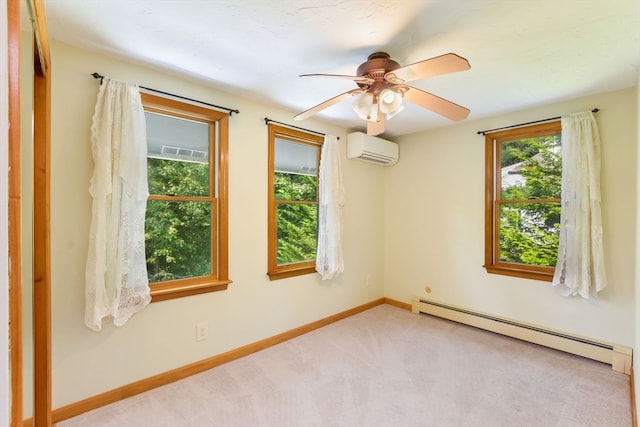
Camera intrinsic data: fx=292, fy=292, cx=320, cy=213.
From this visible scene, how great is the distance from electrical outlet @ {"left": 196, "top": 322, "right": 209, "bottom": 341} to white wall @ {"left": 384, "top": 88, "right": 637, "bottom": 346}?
2.50 metres

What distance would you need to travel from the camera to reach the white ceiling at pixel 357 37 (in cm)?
147

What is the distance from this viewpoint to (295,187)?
3.14m

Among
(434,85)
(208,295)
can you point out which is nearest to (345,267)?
(208,295)

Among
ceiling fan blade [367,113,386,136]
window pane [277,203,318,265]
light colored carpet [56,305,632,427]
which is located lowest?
light colored carpet [56,305,632,427]

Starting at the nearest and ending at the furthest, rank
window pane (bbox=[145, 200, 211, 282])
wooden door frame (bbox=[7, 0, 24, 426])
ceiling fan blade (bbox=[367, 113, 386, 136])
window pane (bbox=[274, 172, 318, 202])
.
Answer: wooden door frame (bbox=[7, 0, 24, 426])
ceiling fan blade (bbox=[367, 113, 386, 136])
window pane (bbox=[145, 200, 211, 282])
window pane (bbox=[274, 172, 318, 202])

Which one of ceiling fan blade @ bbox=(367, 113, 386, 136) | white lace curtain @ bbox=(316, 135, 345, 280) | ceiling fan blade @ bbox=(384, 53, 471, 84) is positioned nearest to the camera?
ceiling fan blade @ bbox=(384, 53, 471, 84)

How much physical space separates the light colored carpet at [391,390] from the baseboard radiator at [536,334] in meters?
0.07

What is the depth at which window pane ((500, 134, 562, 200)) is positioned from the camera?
2795 mm

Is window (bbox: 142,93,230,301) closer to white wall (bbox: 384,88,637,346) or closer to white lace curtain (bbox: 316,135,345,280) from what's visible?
white lace curtain (bbox: 316,135,345,280)

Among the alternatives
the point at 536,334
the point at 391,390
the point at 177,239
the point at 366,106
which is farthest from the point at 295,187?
the point at 536,334

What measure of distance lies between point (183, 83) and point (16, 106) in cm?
187

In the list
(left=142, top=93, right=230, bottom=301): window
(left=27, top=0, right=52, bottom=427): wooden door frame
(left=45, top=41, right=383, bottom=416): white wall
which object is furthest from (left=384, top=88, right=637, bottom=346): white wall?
(left=27, top=0, right=52, bottom=427): wooden door frame

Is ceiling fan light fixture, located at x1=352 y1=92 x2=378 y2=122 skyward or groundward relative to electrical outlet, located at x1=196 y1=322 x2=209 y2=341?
skyward

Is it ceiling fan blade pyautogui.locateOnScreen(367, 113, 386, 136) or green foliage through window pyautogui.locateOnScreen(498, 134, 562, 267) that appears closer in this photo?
ceiling fan blade pyautogui.locateOnScreen(367, 113, 386, 136)
